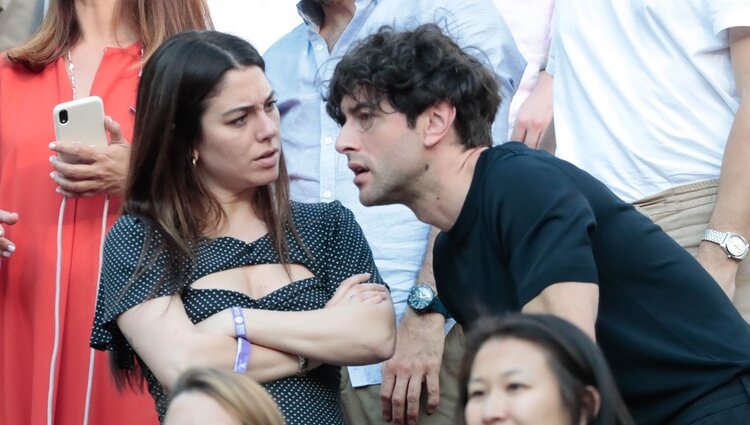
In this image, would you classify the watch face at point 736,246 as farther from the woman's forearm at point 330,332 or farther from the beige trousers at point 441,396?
the woman's forearm at point 330,332

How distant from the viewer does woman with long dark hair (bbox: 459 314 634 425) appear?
2.87 metres

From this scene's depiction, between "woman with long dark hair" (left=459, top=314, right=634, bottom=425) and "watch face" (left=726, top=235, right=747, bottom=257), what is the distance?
126cm

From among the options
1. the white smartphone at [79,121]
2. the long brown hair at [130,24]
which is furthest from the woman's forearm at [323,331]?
the long brown hair at [130,24]


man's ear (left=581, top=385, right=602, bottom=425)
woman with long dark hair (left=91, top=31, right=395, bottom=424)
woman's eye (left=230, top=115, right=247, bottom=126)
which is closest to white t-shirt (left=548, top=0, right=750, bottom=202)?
woman with long dark hair (left=91, top=31, right=395, bottom=424)

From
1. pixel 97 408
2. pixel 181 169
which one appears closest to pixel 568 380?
pixel 181 169

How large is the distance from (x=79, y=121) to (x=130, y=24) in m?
0.59

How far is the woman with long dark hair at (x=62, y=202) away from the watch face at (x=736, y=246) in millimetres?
1875

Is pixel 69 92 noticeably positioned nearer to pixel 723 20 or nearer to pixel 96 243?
pixel 96 243

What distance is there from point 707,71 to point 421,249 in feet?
3.59

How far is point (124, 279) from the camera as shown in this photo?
390 cm

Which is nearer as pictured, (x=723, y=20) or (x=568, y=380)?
(x=568, y=380)

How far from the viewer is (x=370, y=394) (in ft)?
15.2

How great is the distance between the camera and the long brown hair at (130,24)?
4.80 meters

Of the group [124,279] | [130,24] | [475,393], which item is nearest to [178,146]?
[124,279]
